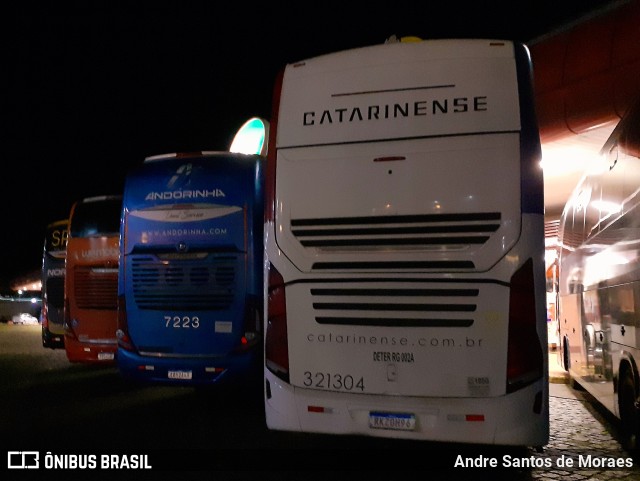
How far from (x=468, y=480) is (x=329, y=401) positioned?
1.57 metres

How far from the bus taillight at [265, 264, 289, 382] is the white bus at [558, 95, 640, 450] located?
332 centimetres

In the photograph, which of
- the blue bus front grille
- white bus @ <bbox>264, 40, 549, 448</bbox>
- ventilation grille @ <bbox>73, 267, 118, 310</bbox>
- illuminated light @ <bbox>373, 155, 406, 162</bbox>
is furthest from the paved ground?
ventilation grille @ <bbox>73, 267, 118, 310</bbox>

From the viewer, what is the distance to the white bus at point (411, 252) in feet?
17.4

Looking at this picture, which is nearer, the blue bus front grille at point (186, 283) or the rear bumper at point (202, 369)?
the rear bumper at point (202, 369)

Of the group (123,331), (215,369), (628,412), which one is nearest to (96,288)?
(123,331)

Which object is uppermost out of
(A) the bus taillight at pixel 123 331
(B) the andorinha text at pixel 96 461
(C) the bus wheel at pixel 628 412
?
(A) the bus taillight at pixel 123 331

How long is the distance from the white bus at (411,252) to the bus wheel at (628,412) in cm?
179

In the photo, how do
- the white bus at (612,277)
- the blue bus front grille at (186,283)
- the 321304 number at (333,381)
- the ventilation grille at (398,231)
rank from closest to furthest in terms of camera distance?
the ventilation grille at (398,231), the 321304 number at (333,381), the white bus at (612,277), the blue bus front grille at (186,283)

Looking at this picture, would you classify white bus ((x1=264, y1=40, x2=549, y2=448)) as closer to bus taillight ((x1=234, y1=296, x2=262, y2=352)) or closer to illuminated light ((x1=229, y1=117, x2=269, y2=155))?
bus taillight ((x1=234, y1=296, x2=262, y2=352))

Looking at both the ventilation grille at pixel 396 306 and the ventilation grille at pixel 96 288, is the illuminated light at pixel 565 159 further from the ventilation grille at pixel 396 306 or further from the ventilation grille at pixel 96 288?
the ventilation grille at pixel 96 288

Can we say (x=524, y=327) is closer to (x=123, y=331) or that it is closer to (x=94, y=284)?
(x=123, y=331)

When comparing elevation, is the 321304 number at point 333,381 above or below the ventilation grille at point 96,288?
below

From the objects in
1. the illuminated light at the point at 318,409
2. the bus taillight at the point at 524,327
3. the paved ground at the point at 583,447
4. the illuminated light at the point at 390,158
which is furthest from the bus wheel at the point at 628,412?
the illuminated light at the point at 390,158

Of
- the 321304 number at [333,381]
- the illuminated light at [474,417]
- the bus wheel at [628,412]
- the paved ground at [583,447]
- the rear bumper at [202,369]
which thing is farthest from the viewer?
the rear bumper at [202,369]
